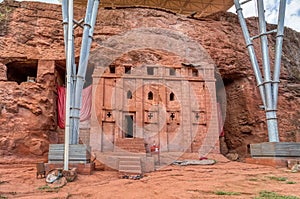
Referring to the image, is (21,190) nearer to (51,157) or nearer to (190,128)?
(51,157)

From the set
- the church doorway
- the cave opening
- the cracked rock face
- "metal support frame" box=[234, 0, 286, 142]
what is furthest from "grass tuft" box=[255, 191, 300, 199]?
the cave opening

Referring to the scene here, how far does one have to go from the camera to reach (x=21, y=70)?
1655cm

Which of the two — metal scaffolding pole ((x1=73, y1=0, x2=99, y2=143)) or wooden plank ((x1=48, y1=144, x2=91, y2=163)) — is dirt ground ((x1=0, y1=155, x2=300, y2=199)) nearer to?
wooden plank ((x1=48, y1=144, x2=91, y2=163))

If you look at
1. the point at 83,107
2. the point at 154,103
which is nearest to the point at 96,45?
the point at 83,107

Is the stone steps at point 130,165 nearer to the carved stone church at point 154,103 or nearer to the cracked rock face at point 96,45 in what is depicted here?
the carved stone church at point 154,103

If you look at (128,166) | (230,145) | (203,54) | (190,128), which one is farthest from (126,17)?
(230,145)

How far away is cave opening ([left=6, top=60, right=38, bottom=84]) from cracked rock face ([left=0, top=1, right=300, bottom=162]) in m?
0.35

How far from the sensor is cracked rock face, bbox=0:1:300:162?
1359cm

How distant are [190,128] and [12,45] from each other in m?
12.9

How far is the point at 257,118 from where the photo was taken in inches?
674

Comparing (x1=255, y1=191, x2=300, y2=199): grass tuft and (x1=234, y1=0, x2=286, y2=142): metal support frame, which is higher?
(x1=234, y1=0, x2=286, y2=142): metal support frame

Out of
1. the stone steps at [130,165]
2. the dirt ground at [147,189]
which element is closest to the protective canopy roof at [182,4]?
the stone steps at [130,165]

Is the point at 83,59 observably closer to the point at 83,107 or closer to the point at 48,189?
the point at 48,189

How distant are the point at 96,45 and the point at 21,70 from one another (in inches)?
233
